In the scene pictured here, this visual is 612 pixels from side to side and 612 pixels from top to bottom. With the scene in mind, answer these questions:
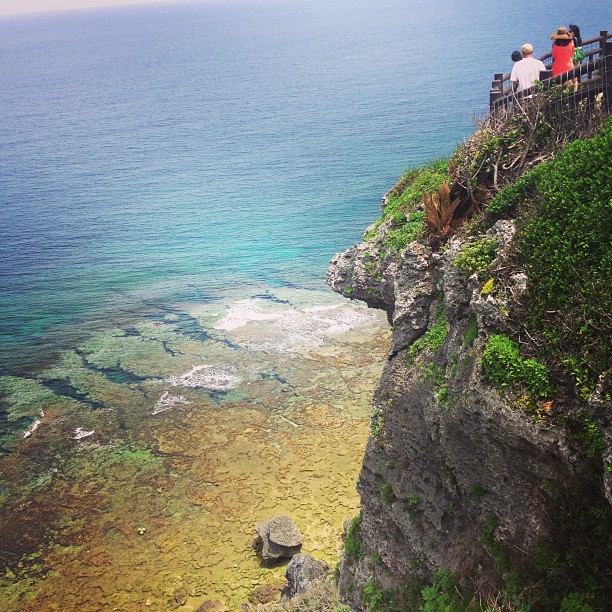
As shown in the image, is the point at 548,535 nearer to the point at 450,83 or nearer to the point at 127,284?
the point at 127,284

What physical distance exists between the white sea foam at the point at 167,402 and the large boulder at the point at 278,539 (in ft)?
36.6

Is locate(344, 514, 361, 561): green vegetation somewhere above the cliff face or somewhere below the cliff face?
below

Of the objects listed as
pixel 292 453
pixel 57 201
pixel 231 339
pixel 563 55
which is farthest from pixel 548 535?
pixel 57 201

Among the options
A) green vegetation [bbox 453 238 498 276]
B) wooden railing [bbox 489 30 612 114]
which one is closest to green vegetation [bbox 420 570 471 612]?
green vegetation [bbox 453 238 498 276]

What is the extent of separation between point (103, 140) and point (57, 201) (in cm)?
2519

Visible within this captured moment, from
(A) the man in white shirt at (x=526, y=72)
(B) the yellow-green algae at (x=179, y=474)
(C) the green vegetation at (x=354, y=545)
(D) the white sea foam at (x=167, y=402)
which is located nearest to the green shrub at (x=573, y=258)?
(A) the man in white shirt at (x=526, y=72)

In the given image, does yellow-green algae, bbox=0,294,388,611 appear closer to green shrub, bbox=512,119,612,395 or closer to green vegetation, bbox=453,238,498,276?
green vegetation, bbox=453,238,498,276

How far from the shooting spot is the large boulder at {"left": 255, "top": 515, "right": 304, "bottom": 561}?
22531mm

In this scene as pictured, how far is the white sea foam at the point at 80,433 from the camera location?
3119cm

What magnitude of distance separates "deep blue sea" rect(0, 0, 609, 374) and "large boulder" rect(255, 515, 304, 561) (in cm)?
2188

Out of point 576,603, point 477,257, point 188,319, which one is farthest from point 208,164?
point 576,603

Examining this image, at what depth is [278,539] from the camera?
74.0 ft

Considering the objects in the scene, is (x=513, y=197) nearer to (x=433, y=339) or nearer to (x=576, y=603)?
(x=433, y=339)

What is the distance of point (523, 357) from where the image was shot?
1059 centimetres
